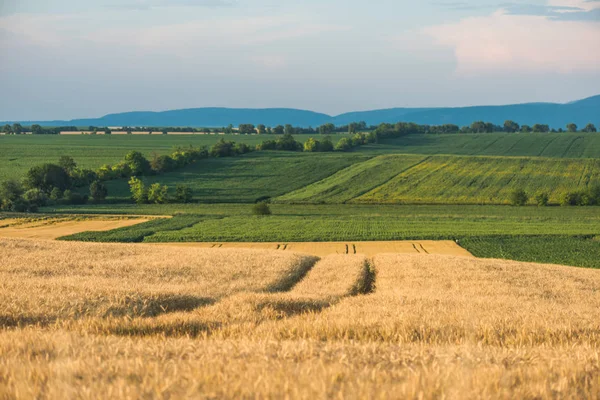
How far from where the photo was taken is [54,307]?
12.3 meters

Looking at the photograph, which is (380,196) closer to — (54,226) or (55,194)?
(54,226)

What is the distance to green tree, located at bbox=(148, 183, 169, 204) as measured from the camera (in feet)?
299

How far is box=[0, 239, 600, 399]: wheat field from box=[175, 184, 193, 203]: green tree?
67780mm

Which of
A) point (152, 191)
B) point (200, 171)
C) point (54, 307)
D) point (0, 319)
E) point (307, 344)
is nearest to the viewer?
point (307, 344)

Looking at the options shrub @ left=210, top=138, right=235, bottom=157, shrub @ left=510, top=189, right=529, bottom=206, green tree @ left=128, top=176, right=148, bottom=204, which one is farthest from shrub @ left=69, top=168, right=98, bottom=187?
shrub @ left=510, top=189, right=529, bottom=206

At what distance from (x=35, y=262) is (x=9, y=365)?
771 inches

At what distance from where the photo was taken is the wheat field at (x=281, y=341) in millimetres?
5203

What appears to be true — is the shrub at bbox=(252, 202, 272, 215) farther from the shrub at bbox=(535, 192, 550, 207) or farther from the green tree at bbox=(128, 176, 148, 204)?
the shrub at bbox=(535, 192, 550, 207)

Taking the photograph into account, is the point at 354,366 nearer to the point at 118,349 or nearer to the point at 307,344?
the point at 307,344

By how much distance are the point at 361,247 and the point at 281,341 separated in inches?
1557

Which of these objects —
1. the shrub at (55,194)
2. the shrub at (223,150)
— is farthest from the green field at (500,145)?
the shrub at (55,194)

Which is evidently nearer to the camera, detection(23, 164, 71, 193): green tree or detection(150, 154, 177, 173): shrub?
detection(23, 164, 71, 193): green tree

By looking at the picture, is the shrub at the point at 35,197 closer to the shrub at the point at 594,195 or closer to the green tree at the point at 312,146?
the green tree at the point at 312,146

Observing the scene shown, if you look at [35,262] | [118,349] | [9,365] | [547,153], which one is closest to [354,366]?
[118,349]
